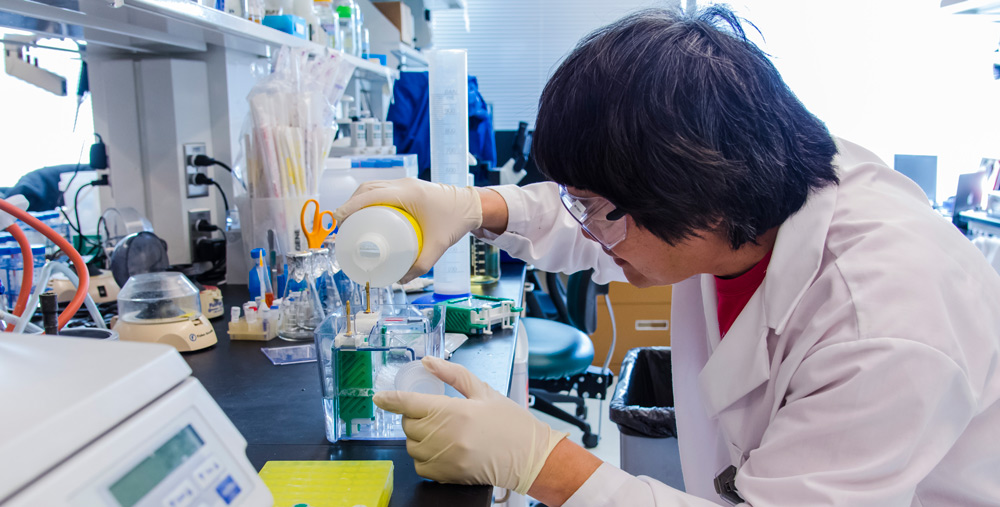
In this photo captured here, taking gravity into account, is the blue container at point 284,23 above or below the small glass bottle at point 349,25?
below

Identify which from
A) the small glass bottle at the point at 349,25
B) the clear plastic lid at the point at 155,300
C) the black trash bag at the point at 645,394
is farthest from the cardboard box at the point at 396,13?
the clear plastic lid at the point at 155,300

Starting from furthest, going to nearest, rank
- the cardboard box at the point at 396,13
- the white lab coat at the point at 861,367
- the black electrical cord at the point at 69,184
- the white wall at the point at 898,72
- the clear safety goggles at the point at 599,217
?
1. the cardboard box at the point at 396,13
2. the white wall at the point at 898,72
3. the black electrical cord at the point at 69,184
4. the clear safety goggles at the point at 599,217
5. the white lab coat at the point at 861,367

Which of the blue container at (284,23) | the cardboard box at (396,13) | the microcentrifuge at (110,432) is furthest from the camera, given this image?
the cardboard box at (396,13)

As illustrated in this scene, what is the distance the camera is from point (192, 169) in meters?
2.01

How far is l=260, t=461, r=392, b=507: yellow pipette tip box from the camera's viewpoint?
A: 29.8 inches

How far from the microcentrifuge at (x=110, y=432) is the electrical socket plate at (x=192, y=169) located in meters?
1.60

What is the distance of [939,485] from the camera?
0.84 m

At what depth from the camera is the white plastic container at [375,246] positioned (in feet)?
3.17

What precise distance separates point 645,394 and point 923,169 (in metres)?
2.60

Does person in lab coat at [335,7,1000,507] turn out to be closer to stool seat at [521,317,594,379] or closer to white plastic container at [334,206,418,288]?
white plastic container at [334,206,418,288]

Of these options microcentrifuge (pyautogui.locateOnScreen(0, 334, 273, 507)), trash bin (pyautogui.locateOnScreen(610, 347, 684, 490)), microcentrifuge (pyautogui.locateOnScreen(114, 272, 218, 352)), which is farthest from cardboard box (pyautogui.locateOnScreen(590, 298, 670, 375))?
microcentrifuge (pyautogui.locateOnScreen(0, 334, 273, 507))

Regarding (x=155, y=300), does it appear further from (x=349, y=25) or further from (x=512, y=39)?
(x=512, y=39)

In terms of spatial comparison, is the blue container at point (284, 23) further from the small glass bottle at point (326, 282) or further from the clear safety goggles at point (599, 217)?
the clear safety goggles at point (599, 217)

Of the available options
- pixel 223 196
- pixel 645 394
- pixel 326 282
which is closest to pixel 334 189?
pixel 223 196
